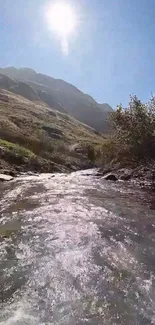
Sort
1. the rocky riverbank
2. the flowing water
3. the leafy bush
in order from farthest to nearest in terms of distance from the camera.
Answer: the leafy bush → the rocky riverbank → the flowing water

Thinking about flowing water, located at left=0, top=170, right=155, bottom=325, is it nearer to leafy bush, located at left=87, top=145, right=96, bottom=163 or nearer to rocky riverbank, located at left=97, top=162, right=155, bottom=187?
rocky riverbank, located at left=97, top=162, right=155, bottom=187

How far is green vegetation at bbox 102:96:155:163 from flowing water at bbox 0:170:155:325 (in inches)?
997

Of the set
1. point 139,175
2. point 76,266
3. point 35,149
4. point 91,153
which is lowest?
point 76,266

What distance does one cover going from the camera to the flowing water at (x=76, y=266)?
787cm

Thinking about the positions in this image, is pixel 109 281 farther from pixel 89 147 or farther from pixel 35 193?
pixel 89 147

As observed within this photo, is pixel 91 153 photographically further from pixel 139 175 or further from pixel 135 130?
pixel 139 175

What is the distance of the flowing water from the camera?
7.87 metres

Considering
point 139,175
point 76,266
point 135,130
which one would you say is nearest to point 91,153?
point 135,130

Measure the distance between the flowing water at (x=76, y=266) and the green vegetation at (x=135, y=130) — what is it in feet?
83.1

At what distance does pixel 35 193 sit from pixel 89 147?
63.7 m

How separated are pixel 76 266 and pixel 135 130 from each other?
3623 centimetres

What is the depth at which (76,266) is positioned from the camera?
10.6m

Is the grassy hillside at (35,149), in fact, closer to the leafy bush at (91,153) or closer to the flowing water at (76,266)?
the leafy bush at (91,153)

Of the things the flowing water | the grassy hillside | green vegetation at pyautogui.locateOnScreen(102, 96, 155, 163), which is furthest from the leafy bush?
the flowing water
